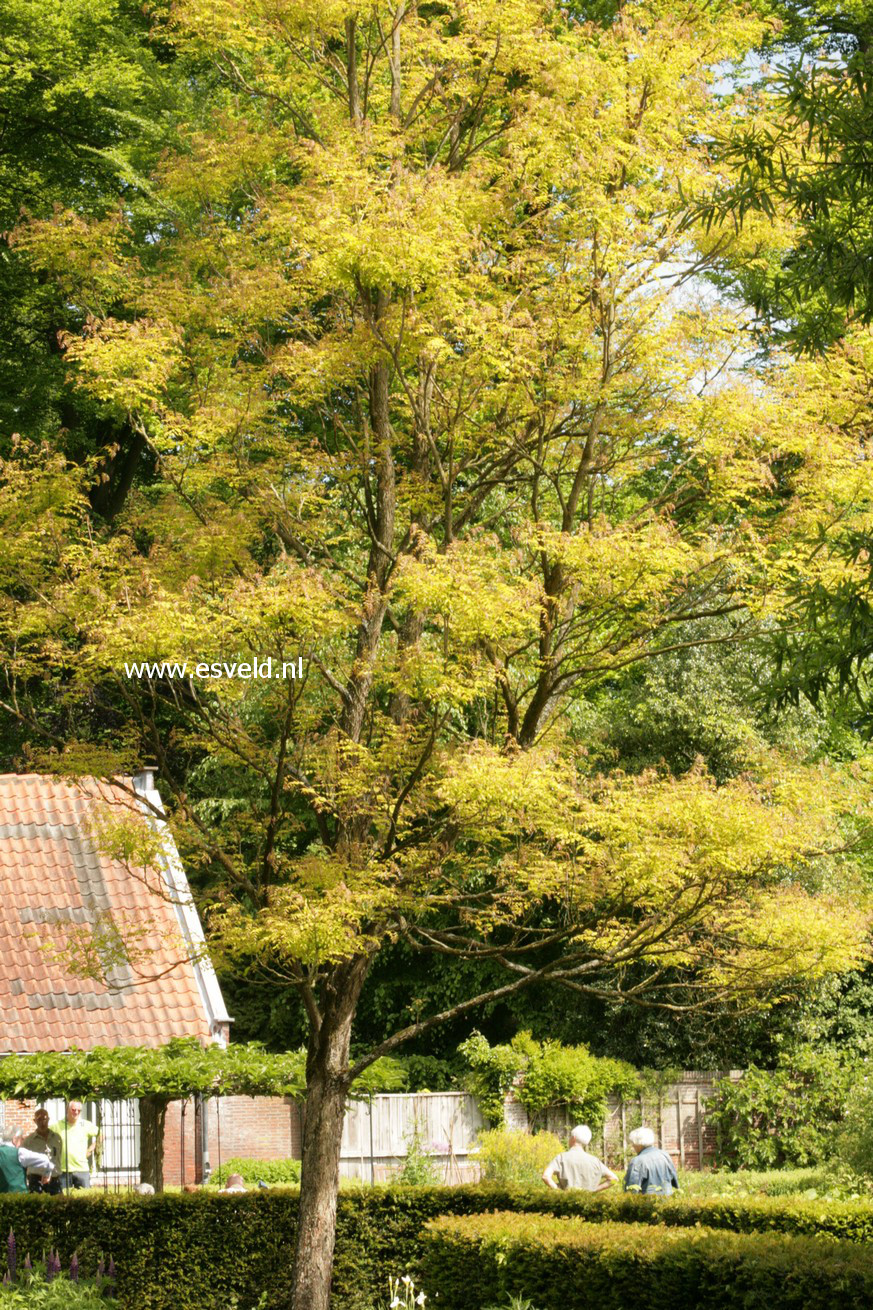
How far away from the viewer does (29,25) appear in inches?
724

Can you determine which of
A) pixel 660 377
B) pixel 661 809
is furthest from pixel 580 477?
pixel 661 809

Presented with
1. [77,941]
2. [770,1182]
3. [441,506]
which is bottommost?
[770,1182]

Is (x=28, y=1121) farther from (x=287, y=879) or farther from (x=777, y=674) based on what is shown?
(x=777, y=674)

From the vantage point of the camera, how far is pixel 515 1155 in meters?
17.0

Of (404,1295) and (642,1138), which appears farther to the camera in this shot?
(642,1138)

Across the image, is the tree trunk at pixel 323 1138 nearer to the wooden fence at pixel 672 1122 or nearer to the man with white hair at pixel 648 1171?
the man with white hair at pixel 648 1171

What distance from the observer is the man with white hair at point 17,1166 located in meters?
12.0

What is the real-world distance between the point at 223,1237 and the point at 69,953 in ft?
12.6

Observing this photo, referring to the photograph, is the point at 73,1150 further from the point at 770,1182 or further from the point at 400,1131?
the point at 770,1182

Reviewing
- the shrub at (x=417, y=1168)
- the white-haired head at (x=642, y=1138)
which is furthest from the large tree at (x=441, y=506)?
the shrub at (x=417, y=1168)

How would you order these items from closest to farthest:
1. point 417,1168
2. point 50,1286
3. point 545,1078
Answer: point 50,1286 < point 417,1168 < point 545,1078

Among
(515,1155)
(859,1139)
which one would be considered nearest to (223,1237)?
(859,1139)

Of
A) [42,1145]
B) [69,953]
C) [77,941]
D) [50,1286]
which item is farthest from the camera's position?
[77,941]

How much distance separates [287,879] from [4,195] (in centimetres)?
1263
